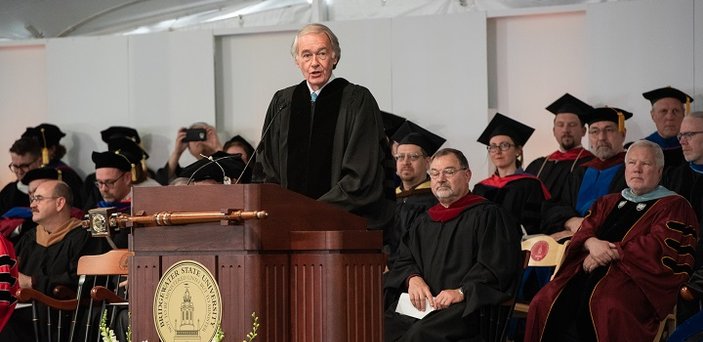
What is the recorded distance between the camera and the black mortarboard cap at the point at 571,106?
8.52 metres

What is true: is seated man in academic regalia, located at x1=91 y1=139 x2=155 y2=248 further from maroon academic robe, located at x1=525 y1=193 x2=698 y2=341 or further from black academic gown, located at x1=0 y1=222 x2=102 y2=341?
maroon academic robe, located at x1=525 y1=193 x2=698 y2=341

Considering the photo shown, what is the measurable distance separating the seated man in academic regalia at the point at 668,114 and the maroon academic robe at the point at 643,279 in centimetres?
194

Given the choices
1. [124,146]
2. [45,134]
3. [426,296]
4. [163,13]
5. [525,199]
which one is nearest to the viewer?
[426,296]

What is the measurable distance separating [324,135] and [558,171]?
4642 mm

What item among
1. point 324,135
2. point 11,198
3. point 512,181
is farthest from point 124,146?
point 324,135

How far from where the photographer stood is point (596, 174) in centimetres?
789

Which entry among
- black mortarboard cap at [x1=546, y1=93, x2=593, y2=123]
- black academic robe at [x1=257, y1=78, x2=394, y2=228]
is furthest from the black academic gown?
black academic robe at [x1=257, y1=78, x2=394, y2=228]

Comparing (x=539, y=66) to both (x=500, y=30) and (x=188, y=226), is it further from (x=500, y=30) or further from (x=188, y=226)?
(x=188, y=226)

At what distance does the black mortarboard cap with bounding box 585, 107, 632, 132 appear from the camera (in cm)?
805

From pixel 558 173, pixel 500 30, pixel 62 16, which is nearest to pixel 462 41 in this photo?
pixel 500 30

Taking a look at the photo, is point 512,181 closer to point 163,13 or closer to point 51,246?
point 51,246

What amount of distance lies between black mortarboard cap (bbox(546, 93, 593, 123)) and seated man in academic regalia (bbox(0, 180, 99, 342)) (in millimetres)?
3693

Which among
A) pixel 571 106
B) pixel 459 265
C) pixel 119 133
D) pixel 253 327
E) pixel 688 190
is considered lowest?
pixel 459 265

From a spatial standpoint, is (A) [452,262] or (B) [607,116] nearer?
(A) [452,262]
